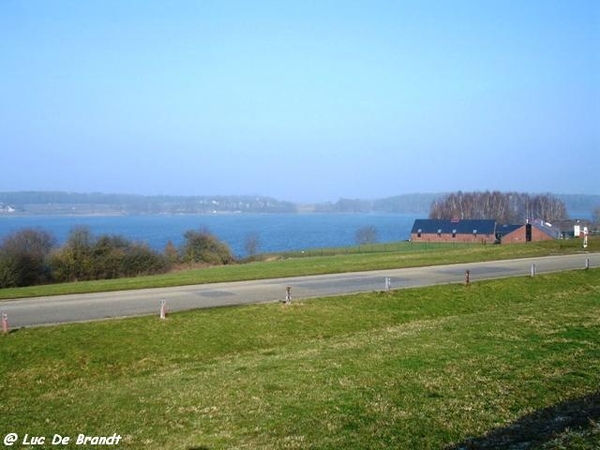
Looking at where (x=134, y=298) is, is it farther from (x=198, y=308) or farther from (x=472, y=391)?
(x=472, y=391)

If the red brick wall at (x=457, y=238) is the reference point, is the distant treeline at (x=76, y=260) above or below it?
above

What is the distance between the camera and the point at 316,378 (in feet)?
41.7

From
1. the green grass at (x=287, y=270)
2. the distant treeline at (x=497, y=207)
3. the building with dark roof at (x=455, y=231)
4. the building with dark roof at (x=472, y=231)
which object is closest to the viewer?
the green grass at (x=287, y=270)

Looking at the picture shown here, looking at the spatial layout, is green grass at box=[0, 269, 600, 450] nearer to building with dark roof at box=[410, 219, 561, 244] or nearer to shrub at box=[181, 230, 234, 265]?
shrub at box=[181, 230, 234, 265]

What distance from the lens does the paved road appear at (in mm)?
21938

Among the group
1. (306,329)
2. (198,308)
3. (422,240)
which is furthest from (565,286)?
(422,240)

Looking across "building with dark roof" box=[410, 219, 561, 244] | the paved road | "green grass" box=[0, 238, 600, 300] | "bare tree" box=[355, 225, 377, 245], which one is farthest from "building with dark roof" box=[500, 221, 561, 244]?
the paved road

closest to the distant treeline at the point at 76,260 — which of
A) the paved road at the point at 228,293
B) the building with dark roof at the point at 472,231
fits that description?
the paved road at the point at 228,293

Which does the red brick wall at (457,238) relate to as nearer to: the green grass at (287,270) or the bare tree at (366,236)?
the bare tree at (366,236)

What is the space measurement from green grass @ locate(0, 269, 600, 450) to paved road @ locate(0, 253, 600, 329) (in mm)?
2441

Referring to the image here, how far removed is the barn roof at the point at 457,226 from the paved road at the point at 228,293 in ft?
223

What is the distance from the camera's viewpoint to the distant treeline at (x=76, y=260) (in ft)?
160

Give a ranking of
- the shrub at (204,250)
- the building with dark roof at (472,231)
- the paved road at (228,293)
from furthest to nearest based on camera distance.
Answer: the building with dark roof at (472,231) < the shrub at (204,250) < the paved road at (228,293)

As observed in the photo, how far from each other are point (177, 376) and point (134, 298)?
12.0 meters
